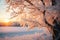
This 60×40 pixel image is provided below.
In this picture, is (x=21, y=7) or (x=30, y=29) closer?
(x=21, y=7)

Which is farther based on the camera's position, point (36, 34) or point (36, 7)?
point (36, 34)

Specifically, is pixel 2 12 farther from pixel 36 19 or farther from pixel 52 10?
pixel 52 10

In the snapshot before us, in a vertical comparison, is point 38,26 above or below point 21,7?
below

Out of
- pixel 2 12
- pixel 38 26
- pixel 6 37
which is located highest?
pixel 2 12

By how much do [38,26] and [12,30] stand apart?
1.01ft

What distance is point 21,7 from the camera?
157cm

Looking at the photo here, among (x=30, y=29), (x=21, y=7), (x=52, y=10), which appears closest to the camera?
(x=52, y=10)

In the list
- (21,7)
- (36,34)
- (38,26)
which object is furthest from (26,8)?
(36,34)

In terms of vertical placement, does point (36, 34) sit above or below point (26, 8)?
below

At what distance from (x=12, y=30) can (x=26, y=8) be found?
12.5 inches

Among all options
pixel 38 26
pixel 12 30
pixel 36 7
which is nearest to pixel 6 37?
pixel 12 30

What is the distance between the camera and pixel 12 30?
175 cm

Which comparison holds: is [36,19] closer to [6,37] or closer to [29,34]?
[29,34]

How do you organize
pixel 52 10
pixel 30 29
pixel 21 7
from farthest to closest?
pixel 30 29 < pixel 21 7 < pixel 52 10
